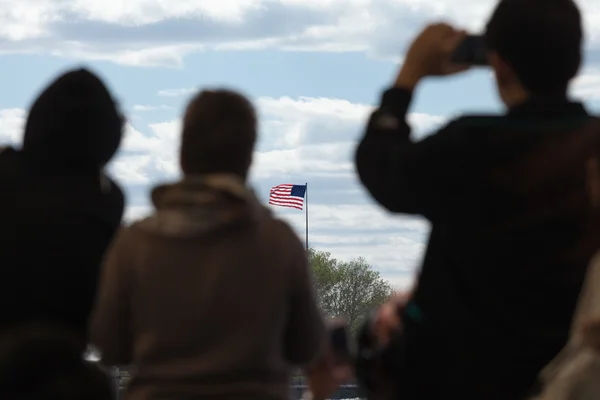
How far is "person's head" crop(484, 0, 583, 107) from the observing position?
366cm

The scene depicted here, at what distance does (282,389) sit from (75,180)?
38.9 inches

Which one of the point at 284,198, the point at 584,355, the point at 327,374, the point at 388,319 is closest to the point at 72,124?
the point at 327,374

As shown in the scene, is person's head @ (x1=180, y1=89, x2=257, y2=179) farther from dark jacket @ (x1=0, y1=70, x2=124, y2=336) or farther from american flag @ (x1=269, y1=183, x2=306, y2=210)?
american flag @ (x1=269, y1=183, x2=306, y2=210)

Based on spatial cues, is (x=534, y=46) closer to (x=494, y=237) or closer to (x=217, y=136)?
(x=494, y=237)

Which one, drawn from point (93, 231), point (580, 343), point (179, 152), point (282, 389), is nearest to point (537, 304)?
point (580, 343)

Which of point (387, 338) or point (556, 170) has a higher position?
point (556, 170)

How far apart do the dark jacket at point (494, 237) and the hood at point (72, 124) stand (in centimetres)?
111

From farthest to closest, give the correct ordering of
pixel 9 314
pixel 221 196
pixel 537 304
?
pixel 9 314 → pixel 221 196 → pixel 537 304

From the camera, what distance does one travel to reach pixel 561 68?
3695 mm

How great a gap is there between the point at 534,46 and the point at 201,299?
1120 mm

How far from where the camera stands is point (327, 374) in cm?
407

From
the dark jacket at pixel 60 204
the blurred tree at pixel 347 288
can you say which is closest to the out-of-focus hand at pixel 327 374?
the dark jacket at pixel 60 204

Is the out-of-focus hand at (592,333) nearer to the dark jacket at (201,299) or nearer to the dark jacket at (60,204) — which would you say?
the dark jacket at (201,299)

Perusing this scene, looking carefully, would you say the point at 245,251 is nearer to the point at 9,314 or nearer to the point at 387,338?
the point at 387,338
